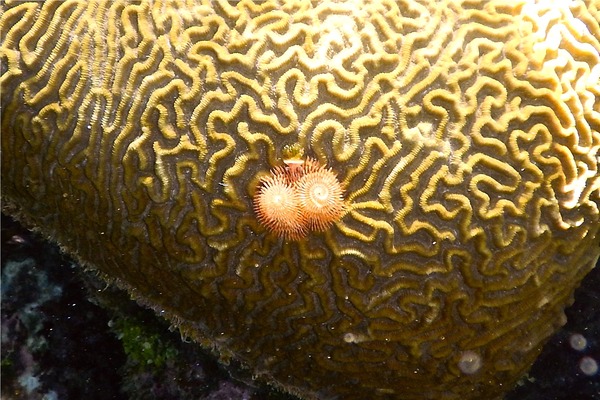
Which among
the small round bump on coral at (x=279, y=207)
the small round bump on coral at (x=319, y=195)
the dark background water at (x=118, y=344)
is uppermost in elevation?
the small round bump on coral at (x=319, y=195)

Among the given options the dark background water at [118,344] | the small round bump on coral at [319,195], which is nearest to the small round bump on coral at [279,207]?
the small round bump on coral at [319,195]

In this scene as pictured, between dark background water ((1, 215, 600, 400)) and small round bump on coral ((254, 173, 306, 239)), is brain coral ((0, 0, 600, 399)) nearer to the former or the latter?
small round bump on coral ((254, 173, 306, 239))

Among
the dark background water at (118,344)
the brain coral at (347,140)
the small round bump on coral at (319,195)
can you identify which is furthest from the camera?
the dark background water at (118,344)

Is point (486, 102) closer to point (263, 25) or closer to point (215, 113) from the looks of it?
point (263, 25)

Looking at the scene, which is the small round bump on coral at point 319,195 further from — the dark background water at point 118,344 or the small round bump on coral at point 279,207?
the dark background water at point 118,344

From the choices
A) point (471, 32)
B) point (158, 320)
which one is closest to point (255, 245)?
point (158, 320)

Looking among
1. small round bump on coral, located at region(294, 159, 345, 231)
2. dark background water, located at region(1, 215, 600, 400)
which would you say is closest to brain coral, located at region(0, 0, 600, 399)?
small round bump on coral, located at region(294, 159, 345, 231)

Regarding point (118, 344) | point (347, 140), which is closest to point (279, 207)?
point (347, 140)
